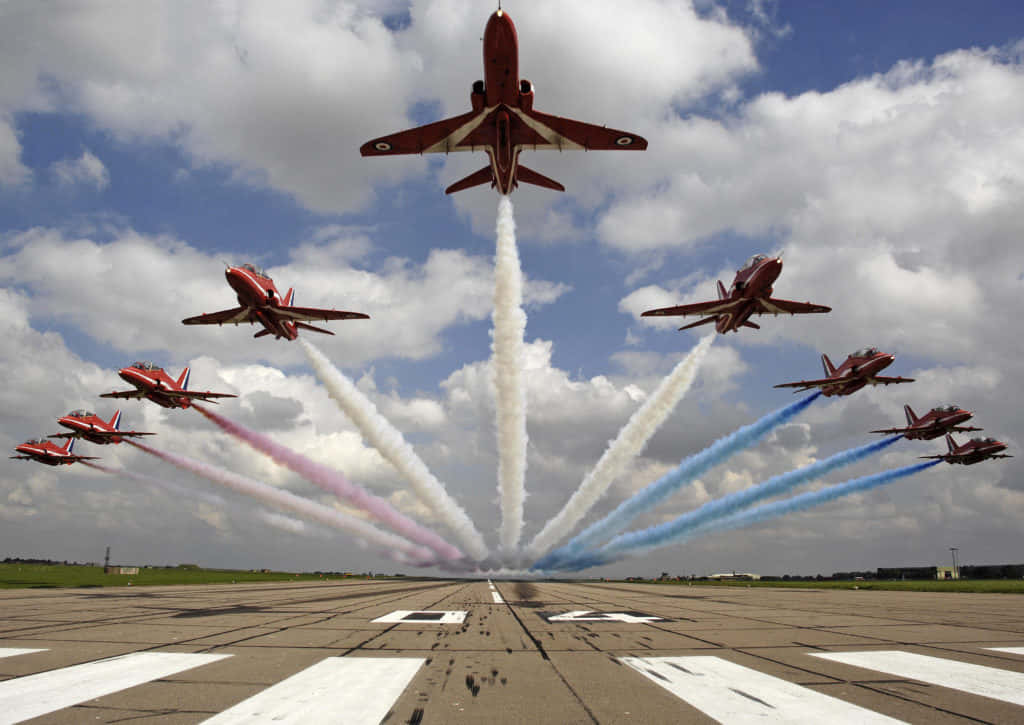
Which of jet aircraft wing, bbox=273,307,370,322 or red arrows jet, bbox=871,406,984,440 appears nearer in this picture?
jet aircraft wing, bbox=273,307,370,322

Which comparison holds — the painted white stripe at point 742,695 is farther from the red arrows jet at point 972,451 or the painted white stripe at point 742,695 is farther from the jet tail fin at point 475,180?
the red arrows jet at point 972,451

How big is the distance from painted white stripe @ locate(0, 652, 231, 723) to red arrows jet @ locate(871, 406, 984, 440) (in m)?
69.8

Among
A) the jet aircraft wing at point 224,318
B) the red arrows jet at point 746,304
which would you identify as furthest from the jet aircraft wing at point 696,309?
the jet aircraft wing at point 224,318

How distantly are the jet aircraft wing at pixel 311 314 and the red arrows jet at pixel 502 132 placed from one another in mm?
14184

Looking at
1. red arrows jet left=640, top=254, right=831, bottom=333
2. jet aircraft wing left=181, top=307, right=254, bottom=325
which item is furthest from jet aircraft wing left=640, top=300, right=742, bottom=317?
jet aircraft wing left=181, top=307, right=254, bottom=325

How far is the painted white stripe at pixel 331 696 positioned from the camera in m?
6.71

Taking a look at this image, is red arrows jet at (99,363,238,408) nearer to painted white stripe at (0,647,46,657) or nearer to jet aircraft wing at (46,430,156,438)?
jet aircraft wing at (46,430,156,438)

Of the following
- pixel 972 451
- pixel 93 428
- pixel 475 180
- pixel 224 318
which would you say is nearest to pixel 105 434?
pixel 93 428

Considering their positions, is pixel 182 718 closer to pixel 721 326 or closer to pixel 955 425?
pixel 721 326

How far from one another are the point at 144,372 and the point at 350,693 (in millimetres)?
56022

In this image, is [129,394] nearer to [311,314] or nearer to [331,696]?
[311,314]

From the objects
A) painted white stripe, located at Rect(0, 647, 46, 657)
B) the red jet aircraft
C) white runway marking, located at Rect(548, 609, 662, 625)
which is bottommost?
white runway marking, located at Rect(548, 609, 662, 625)

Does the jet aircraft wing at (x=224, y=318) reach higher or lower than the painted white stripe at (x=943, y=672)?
higher

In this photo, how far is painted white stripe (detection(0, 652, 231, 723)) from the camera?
7258 millimetres
